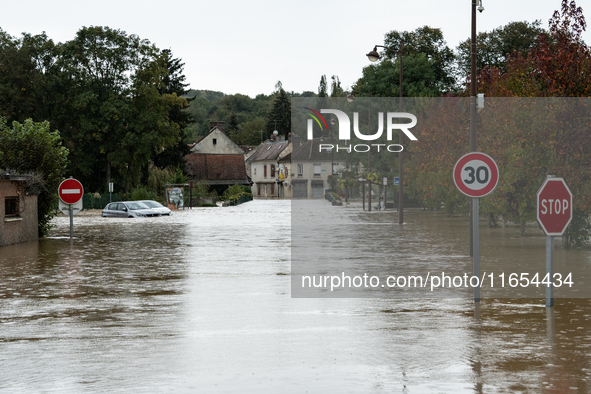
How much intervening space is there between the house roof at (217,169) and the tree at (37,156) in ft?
280

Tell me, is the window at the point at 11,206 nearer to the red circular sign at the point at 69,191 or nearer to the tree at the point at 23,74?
the red circular sign at the point at 69,191

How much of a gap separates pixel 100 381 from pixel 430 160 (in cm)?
3820

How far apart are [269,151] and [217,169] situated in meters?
22.5

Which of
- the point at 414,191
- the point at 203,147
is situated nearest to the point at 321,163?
the point at 203,147

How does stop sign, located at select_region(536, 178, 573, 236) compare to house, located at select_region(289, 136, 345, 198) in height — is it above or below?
below

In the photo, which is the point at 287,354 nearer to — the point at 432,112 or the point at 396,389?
the point at 396,389

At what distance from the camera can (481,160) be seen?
11711 millimetres

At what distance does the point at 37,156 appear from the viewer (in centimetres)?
2905

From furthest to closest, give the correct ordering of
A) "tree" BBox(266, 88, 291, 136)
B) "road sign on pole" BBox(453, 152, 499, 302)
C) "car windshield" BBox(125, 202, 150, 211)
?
"tree" BBox(266, 88, 291, 136) → "car windshield" BBox(125, 202, 150, 211) → "road sign on pole" BBox(453, 152, 499, 302)

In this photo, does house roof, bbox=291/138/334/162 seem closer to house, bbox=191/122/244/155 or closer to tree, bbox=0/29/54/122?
house, bbox=191/122/244/155

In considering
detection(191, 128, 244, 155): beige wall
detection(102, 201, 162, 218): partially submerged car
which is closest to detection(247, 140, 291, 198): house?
detection(191, 128, 244, 155): beige wall

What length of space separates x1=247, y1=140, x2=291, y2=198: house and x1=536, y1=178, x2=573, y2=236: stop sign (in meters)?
119

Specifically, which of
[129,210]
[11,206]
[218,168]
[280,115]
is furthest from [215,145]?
[11,206]

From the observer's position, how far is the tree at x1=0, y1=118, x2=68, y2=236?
28484 mm
